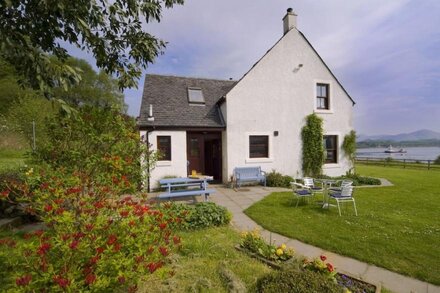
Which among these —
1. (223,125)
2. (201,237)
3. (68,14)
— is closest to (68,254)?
(68,14)

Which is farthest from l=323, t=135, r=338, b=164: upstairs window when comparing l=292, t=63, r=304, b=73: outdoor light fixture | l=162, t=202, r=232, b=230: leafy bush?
l=162, t=202, r=232, b=230: leafy bush

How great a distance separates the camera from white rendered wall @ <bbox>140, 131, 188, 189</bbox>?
11758 millimetres

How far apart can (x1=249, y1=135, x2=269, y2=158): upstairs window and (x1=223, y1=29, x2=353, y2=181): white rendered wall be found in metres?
0.28

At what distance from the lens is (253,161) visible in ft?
42.9

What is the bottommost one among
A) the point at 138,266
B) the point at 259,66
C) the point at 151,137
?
the point at 138,266

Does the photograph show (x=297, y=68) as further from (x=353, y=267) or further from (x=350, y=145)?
(x=353, y=267)

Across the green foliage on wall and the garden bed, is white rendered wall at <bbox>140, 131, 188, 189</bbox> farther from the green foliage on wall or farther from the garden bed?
the green foliage on wall

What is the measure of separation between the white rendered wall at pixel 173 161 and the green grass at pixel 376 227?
4842 millimetres

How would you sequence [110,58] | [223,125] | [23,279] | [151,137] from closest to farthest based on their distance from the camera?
1. [23,279]
2. [110,58]
3. [151,137]
4. [223,125]

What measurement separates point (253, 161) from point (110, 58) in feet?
32.2

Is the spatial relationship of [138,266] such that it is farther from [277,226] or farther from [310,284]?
[277,226]

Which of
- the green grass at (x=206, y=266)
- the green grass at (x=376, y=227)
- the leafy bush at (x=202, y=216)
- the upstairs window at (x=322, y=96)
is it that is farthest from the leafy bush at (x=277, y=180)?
the green grass at (x=206, y=266)

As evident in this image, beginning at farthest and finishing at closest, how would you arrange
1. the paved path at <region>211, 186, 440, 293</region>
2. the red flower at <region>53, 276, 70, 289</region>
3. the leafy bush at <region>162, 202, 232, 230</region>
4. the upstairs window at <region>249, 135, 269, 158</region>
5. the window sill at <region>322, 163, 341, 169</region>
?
the window sill at <region>322, 163, 341, 169</region>
the upstairs window at <region>249, 135, 269, 158</region>
the leafy bush at <region>162, 202, 232, 230</region>
the paved path at <region>211, 186, 440, 293</region>
the red flower at <region>53, 276, 70, 289</region>

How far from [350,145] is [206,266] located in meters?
13.4
